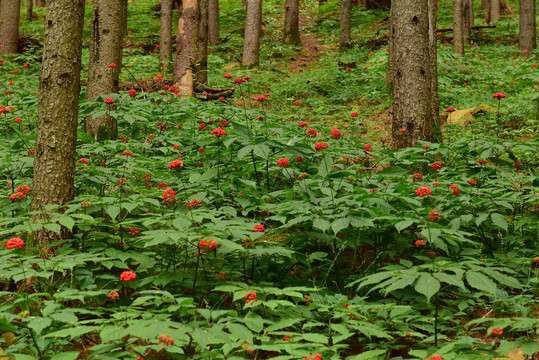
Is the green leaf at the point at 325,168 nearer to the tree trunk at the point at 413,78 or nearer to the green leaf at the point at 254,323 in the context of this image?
the green leaf at the point at 254,323

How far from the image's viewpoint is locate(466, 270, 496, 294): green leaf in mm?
2264

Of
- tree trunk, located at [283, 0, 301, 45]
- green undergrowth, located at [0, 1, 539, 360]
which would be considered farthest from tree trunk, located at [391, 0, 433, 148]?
tree trunk, located at [283, 0, 301, 45]

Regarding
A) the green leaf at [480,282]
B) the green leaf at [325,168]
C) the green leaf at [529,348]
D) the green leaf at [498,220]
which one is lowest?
the green leaf at [529,348]

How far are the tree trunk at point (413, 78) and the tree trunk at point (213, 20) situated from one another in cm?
1338

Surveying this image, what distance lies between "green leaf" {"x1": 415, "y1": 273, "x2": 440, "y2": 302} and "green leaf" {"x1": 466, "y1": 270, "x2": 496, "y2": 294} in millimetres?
207

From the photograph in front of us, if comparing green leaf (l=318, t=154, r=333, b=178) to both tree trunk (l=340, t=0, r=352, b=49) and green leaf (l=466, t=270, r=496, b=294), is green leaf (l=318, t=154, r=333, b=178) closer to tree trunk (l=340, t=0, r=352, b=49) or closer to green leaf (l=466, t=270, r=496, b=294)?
green leaf (l=466, t=270, r=496, b=294)

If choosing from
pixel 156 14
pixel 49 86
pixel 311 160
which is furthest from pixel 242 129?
pixel 156 14

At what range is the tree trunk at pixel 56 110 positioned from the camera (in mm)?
3496

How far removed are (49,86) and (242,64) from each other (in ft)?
35.8

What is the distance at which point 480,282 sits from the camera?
91.6 inches

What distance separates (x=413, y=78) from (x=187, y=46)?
5.21 metres

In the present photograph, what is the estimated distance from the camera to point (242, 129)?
3.94 metres

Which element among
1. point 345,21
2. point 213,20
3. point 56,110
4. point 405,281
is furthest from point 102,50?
point 345,21

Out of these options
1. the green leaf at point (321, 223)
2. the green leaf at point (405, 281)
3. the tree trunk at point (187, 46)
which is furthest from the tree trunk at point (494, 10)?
the green leaf at point (405, 281)
